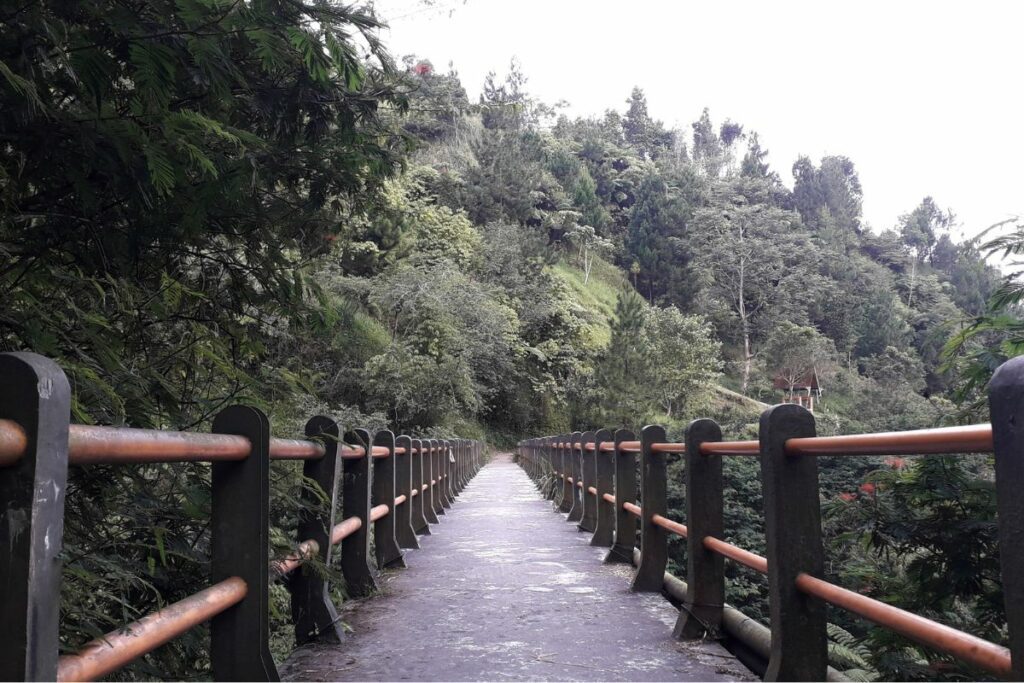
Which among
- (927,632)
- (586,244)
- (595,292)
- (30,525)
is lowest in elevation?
(927,632)

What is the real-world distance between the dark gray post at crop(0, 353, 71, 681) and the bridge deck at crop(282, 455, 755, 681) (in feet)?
7.16

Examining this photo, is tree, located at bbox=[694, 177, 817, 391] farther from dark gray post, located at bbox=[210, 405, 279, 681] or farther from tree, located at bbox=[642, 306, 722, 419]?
dark gray post, located at bbox=[210, 405, 279, 681]

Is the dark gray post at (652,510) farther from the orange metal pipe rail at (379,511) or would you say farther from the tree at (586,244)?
the tree at (586,244)

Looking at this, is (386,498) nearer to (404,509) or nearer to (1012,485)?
(404,509)

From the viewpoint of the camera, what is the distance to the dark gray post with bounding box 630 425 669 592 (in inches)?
201

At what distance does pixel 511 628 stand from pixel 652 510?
4.32 feet

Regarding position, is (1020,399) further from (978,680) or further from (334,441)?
(334,441)

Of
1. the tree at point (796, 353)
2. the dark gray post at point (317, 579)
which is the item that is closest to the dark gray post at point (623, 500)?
the dark gray post at point (317, 579)

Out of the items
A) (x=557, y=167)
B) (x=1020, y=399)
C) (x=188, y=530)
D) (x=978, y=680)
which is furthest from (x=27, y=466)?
(x=557, y=167)

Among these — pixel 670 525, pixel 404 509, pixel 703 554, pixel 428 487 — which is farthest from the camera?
pixel 428 487

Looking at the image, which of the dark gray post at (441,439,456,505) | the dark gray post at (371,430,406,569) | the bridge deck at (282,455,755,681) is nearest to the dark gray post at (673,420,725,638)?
the bridge deck at (282,455,755,681)

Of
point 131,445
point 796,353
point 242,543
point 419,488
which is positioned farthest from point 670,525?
point 796,353

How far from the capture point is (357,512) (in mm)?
4973

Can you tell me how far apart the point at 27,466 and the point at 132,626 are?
69 cm
